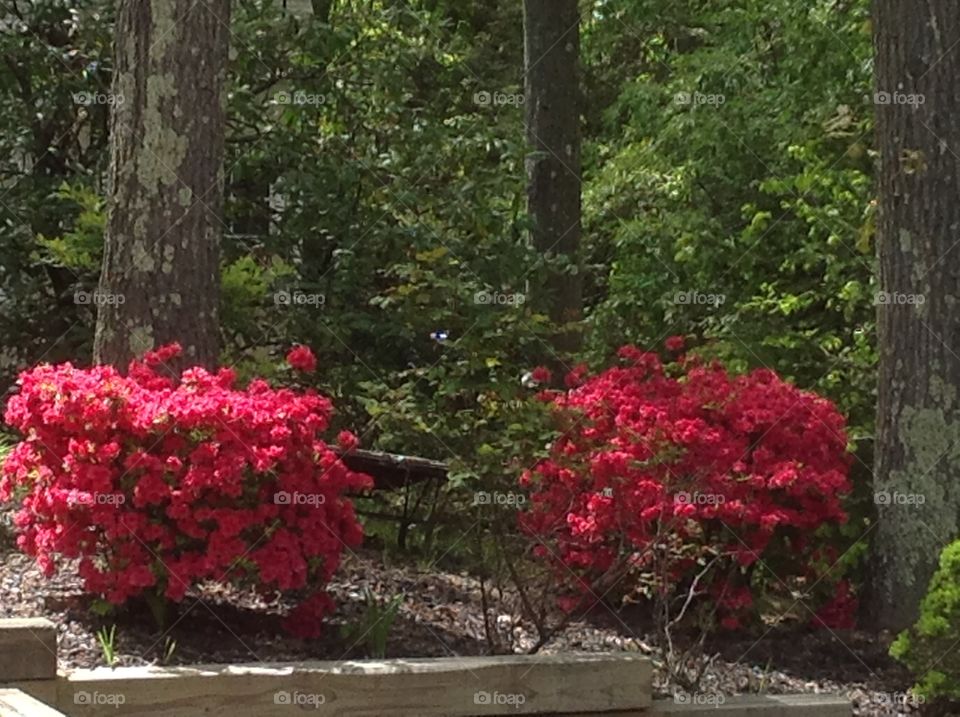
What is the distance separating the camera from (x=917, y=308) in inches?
290

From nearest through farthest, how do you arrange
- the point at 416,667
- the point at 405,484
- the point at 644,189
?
the point at 416,667 < the point at 405,484 < the point at 644,189

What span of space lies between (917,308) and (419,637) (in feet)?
9.10

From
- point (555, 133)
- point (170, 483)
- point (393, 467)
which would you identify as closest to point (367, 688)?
point (170, 483)

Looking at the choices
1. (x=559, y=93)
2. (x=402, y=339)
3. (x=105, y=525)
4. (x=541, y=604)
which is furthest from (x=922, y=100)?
(x=559, y=93)

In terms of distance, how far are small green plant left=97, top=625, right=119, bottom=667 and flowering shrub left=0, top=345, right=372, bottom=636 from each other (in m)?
0.14

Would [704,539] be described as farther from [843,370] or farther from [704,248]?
[704,248]

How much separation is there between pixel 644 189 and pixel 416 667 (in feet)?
32.2

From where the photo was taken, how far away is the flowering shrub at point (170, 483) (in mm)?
5812

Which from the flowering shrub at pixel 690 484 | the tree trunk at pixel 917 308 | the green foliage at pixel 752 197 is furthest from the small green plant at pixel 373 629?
the green foliage at pixel 752 197

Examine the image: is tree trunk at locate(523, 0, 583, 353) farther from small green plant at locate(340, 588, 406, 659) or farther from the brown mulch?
small green plant at locate(340, 588, 406, 659)

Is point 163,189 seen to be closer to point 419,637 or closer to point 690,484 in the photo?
point 419,637

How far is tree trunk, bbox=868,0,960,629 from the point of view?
23.9 feet

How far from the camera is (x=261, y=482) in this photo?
237 inches

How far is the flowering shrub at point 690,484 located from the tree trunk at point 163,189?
1.72 m
